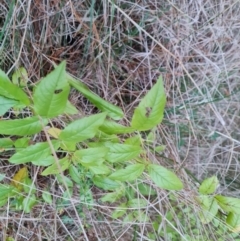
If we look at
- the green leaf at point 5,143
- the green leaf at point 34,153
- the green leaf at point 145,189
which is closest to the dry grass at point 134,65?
the green leaf at point 145,189

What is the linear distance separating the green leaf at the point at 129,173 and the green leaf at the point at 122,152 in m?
0.03

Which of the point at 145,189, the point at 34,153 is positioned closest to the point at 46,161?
the point at 34,153

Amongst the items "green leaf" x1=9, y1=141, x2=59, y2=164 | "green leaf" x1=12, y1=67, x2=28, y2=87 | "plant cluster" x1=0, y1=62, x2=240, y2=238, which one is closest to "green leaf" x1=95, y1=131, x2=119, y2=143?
"plant cluster" x1=0, y1=62, x2=240, y2=238

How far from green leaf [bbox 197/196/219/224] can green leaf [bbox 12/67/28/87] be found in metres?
0.48

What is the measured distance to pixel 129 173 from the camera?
2.24ft

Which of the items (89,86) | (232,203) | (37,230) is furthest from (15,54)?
(232,203)

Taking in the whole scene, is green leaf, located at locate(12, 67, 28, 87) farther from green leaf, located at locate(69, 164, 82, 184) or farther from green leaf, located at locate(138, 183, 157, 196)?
green leaf, located at locate(138, 183, 157, 196)

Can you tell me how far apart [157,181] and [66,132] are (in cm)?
20

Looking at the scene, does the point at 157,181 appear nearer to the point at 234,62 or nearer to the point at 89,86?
the point at 89,86

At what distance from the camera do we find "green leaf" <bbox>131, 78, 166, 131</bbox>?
0.62 m

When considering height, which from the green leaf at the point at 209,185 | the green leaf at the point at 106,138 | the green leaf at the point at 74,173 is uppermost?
the green leaf at the point at 106,138

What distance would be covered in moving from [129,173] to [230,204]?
0.87ft

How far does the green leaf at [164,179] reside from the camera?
684mm

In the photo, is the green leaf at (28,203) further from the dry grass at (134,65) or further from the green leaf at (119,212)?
the green leaf at (119,212)
